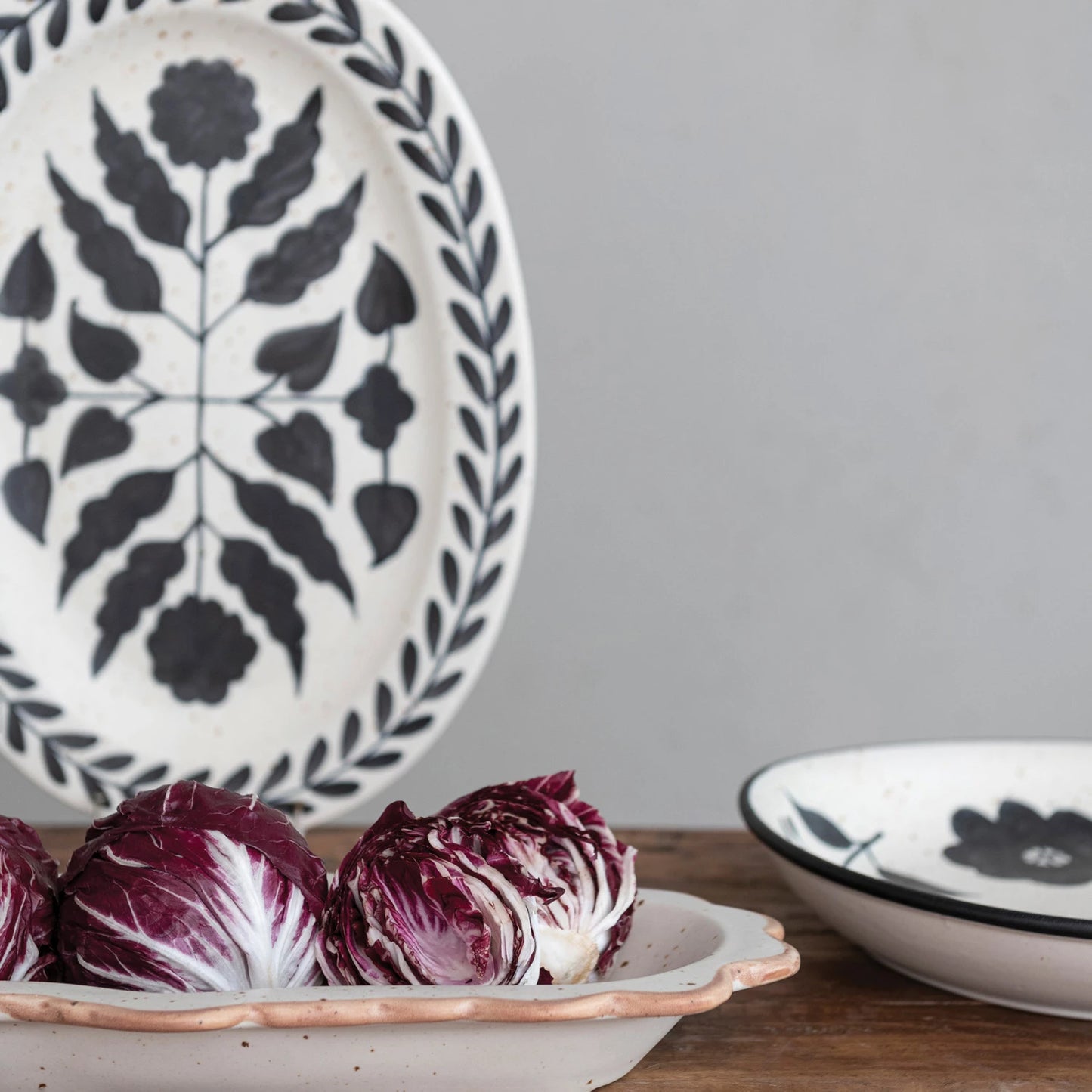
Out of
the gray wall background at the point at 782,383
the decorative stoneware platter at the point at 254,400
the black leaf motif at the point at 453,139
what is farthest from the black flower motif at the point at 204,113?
the gray wall background at the point at 782,383

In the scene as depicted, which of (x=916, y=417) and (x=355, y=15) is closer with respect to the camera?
(x=355, y=15)

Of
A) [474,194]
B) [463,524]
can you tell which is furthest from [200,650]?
[474,194]

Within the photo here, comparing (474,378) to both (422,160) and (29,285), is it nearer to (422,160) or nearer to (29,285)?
(422,160)

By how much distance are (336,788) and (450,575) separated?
110 mm

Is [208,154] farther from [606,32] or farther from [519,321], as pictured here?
[606,32]

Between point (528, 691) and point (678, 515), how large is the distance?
0.23 m

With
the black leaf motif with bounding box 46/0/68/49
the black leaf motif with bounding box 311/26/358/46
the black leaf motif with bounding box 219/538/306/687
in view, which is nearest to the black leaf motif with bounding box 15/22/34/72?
the black leaf motif with bounding box 46/0/68/49

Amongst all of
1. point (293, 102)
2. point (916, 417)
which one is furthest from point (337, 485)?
point (916, 417)

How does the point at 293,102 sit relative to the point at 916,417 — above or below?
above

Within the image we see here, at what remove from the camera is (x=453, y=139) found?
0.55 m

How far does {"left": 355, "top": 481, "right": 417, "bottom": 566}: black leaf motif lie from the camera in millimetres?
584

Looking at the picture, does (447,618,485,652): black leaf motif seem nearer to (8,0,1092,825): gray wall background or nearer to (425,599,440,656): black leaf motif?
(425,599,440,656): black leaf motif

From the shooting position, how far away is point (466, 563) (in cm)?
56

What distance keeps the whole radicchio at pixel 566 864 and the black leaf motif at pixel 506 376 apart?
256 millimetres
